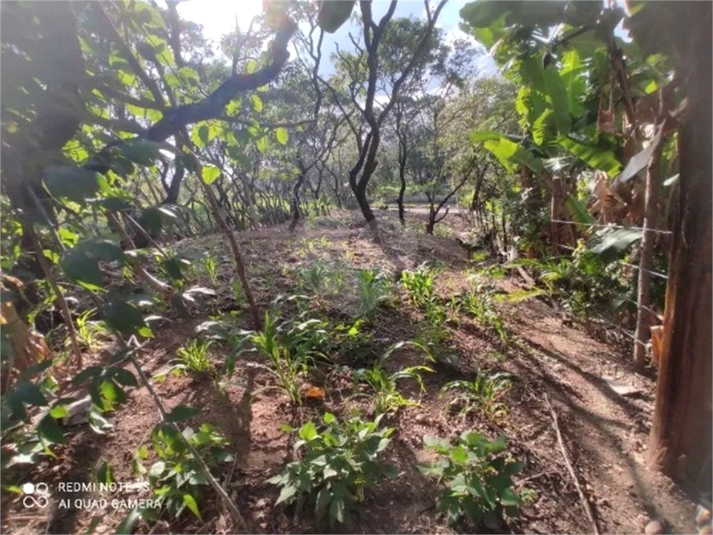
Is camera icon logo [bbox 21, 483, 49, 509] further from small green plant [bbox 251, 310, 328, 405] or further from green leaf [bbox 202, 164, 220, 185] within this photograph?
green leaf [bbox 202, 164, 220, 185]

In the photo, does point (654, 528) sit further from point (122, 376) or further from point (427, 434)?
point (122, 376)

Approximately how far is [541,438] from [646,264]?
51.0 inches

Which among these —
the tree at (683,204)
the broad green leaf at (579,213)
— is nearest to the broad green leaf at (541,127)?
the broad green leaf at (579,213)

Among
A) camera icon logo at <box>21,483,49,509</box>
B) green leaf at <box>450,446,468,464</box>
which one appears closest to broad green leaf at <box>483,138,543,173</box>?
green leaf at <box>450,446,468,464</box>

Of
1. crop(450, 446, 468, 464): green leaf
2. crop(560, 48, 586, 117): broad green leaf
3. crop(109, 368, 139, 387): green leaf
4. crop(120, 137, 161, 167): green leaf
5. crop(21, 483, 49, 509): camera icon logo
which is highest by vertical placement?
crop(560, 48, 586, 117): broad green leaf

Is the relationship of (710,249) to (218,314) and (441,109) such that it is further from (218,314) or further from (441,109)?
(441,109)

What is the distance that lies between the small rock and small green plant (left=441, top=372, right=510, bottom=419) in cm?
58

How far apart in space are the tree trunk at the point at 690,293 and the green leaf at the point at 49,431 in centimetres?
187

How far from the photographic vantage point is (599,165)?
2.58 metres

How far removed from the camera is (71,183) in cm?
75

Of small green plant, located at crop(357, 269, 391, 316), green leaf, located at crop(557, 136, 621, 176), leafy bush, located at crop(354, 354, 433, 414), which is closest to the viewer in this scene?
leafy bush, located at crop(354, 354, 433, 414)

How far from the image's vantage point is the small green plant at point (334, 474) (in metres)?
1.08

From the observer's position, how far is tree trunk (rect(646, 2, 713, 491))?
108 centimetres

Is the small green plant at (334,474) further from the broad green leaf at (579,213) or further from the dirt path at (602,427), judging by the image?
the broad green leaf at (579,213)
